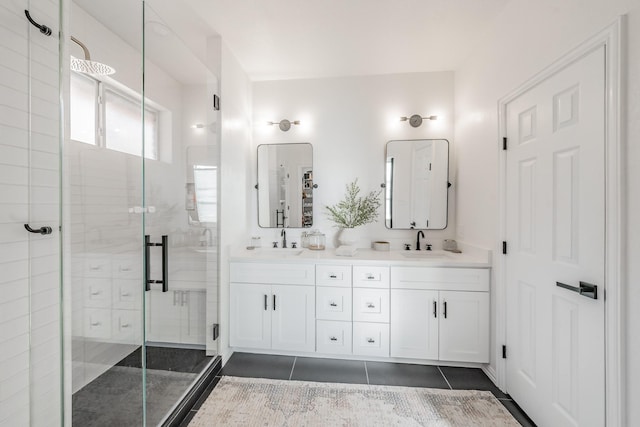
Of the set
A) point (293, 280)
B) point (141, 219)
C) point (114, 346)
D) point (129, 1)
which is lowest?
point (114, 346)

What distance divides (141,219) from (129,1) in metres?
1.28

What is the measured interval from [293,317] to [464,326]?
1427 mm

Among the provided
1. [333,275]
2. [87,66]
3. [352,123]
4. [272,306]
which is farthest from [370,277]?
[87,66]

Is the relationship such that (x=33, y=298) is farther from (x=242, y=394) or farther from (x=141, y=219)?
(x=242, y=394)

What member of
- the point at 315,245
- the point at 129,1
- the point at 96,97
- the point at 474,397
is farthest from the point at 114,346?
the point at 474,397

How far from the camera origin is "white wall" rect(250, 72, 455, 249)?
107 inches

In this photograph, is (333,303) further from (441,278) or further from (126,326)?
(126,326)

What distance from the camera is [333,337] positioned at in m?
2.22

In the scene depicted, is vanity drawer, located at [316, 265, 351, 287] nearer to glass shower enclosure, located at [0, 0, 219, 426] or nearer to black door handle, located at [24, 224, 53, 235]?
glass shower enclosure, located at [0, 0, 219, 426]

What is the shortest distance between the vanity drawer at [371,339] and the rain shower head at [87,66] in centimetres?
245

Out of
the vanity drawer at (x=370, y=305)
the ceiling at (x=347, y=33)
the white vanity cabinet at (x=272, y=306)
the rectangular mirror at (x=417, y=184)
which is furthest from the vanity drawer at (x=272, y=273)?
the ceiling at (x=347, y=33)

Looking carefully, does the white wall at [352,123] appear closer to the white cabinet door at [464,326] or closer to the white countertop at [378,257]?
the white countertop at [378,257]

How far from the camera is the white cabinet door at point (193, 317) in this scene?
1.88 metres

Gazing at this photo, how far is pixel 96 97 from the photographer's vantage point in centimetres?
142
